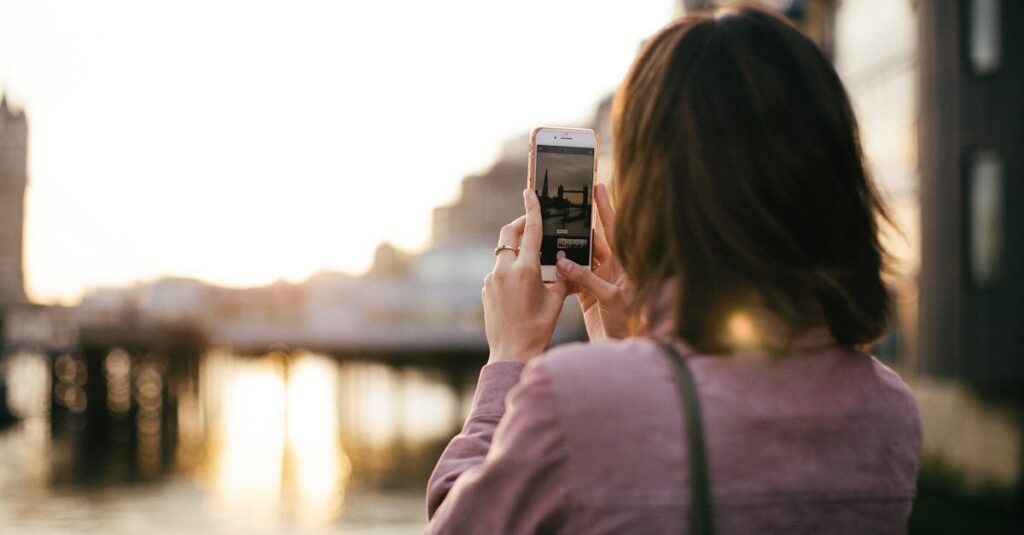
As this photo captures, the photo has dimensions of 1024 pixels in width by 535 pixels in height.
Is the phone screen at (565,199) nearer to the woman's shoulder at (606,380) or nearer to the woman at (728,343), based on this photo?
the woman at (728,343)

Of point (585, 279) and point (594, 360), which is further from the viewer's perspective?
point (585, 279)

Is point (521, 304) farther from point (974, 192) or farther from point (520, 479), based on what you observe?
point (974, 192)

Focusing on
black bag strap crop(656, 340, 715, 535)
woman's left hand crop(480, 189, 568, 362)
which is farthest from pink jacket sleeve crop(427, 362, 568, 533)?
woman's left hand crop(480, 189, 568, 362)

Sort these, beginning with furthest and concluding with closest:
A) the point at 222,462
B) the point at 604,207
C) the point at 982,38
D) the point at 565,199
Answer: the point at 222,462 < the point at 982,38 < the point at 565,199 < the point at 604,207

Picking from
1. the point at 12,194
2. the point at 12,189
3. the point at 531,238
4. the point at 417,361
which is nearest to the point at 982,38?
the point at 531,238

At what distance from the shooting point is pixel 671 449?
1344 mm

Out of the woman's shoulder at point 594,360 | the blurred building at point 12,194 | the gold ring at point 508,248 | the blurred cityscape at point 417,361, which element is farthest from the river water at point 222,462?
the blurred building at point 12,194

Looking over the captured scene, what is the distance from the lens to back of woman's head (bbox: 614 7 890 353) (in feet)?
4.67

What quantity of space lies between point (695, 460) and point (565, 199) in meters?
0.78

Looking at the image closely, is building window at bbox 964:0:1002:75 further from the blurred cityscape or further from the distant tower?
the distant tower

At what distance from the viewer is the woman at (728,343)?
135cm

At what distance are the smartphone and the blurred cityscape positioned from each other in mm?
400

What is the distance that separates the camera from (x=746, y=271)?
55.9 inches

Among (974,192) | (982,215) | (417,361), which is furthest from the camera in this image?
(417,361)
